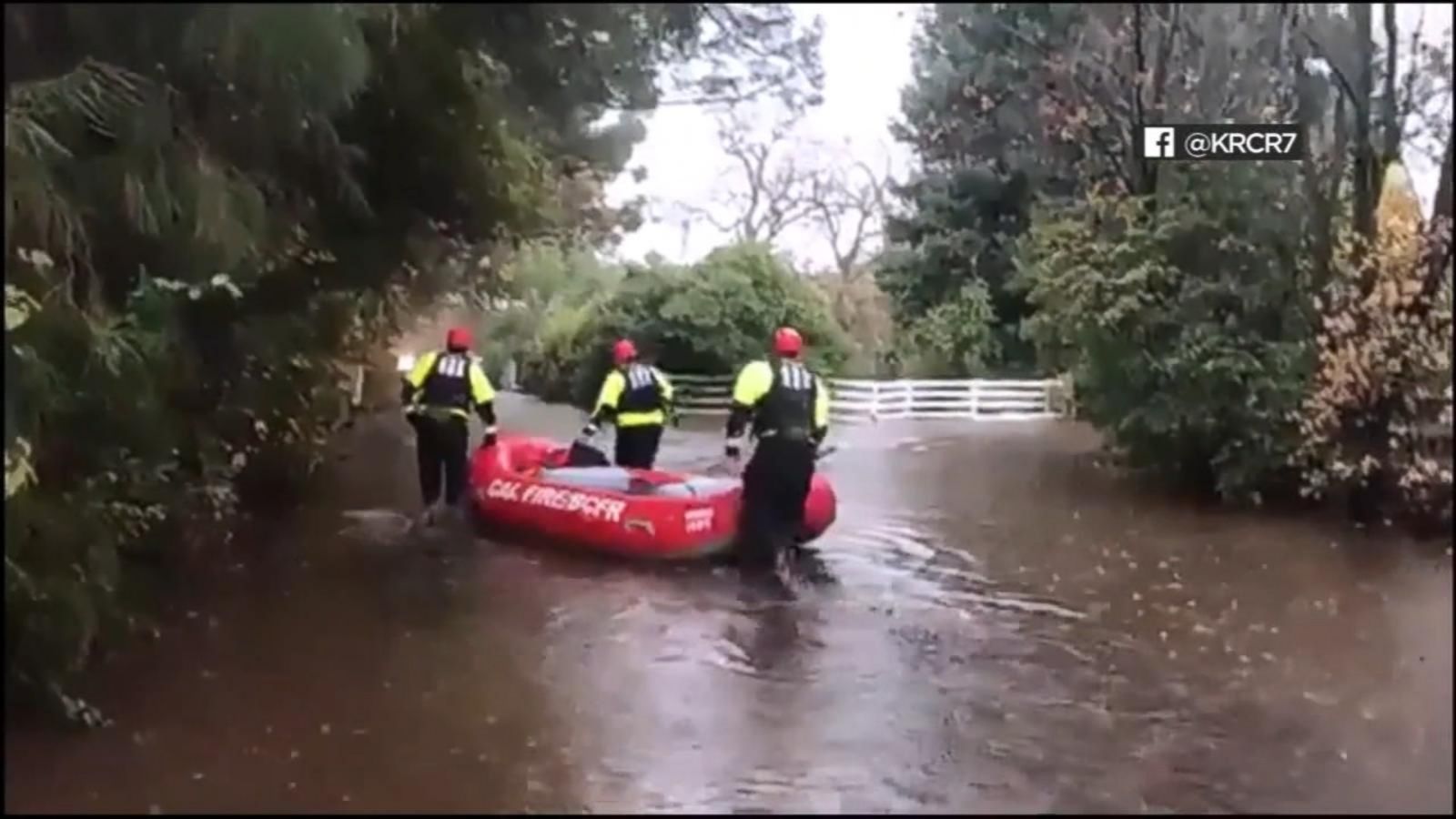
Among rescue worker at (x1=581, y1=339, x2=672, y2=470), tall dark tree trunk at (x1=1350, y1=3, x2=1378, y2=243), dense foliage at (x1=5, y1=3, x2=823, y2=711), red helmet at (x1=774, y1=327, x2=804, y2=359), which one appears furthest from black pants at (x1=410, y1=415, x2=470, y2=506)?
tall dark tree trunk at (x1=1350, y1=3, x2=1378, y2=243)

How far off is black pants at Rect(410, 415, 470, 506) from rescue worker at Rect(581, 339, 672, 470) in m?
0.62

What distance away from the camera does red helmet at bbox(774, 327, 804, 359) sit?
5.67 meters

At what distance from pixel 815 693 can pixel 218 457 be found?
2763 millimetres

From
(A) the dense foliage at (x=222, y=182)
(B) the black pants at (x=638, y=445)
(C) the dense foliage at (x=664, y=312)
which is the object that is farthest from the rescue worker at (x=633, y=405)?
(A) the dense foliage at (x=222, y=182)

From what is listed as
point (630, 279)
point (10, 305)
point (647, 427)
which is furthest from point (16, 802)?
point (647, 427)

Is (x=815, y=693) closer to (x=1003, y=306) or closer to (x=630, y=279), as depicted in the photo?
(x=630, y=279)

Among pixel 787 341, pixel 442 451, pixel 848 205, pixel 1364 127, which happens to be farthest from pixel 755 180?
pixel 442 451

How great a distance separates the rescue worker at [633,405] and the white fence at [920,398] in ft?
0.43

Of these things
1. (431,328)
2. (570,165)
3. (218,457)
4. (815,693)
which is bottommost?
(815,693)

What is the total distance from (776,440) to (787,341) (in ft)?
1.78

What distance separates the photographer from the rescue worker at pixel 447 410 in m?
6.41

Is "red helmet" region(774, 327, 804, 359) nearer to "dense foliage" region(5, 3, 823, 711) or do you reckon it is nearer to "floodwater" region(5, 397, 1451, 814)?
"floodwater" region(5, 397, 1451, 814)

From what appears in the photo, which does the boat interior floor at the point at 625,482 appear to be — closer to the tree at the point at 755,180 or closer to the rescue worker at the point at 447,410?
the rescue worker at the point at 447,410

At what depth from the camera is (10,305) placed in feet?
11.4
